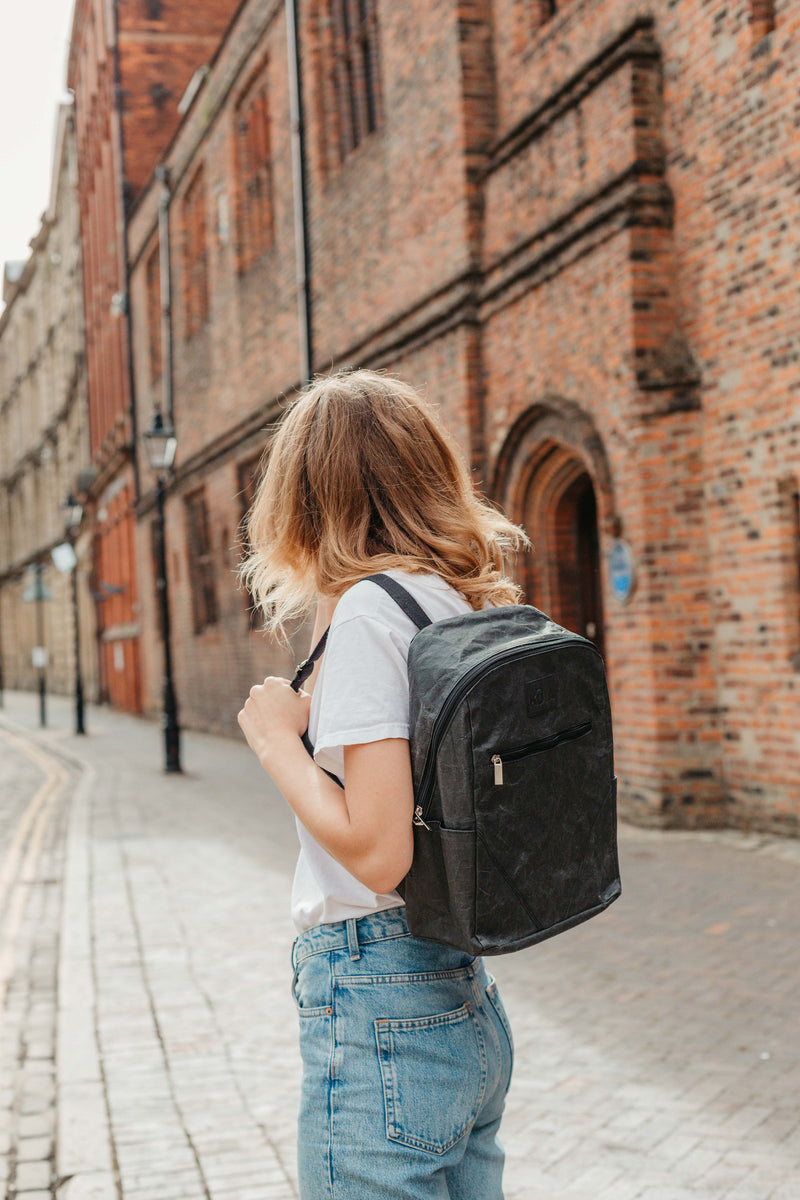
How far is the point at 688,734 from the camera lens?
8.74 meters

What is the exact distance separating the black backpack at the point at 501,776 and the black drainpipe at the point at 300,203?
1460 cm

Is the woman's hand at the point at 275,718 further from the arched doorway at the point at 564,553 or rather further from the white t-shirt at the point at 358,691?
the arched doorway at the point at 564,553

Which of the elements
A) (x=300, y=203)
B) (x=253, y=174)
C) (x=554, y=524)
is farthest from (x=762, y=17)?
(x=253, y=174)

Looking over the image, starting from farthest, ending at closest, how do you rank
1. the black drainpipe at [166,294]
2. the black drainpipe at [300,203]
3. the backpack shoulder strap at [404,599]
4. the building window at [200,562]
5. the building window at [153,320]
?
the building window at [153,320] → the black drainpipe at [166,294] → the building window at [200,562] → the black drainpipe at [300,203] → the backpack shoulder strap at [404,599]

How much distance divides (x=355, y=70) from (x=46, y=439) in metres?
35.2

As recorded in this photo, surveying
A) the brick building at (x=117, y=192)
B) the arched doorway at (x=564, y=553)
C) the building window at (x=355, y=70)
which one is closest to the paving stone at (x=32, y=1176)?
the arched doorway at (x=564, y=553)

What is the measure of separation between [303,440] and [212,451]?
19.6 metres

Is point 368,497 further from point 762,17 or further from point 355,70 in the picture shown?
point 355,70

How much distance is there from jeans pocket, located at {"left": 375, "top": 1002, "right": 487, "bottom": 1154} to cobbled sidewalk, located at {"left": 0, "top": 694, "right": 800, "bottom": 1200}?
→ 1.90 metres

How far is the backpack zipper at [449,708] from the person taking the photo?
1.59 m

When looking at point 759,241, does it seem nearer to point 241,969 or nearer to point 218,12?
point 241,969

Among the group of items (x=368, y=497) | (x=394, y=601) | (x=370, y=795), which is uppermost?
(x=368, y=497)

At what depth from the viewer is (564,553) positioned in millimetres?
11188

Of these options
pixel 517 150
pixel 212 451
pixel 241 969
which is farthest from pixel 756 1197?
pixel 212 451
